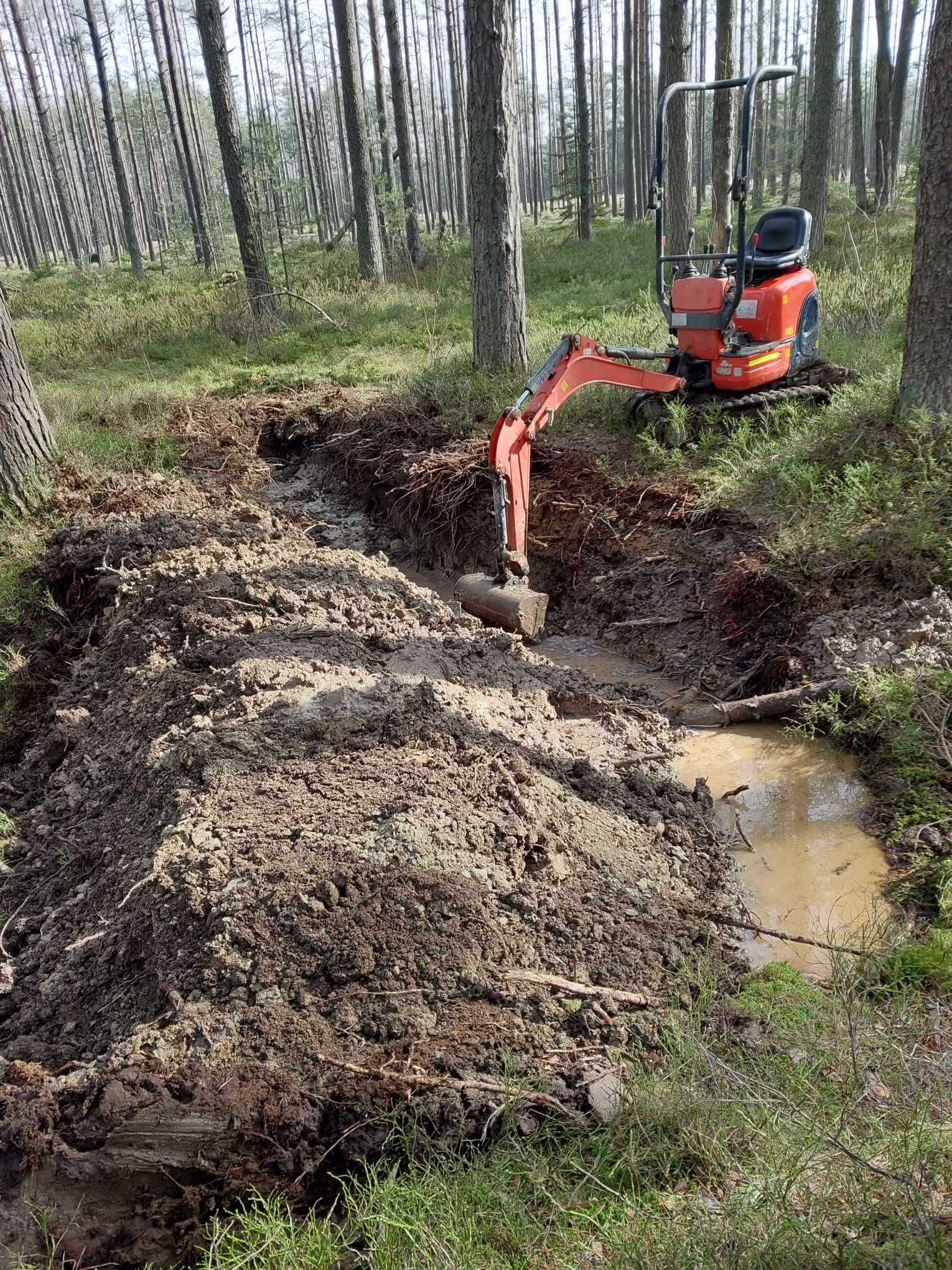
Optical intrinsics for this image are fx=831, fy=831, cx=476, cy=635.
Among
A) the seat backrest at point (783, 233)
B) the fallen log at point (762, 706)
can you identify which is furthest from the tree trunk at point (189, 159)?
the fallen log at point (762, 706)

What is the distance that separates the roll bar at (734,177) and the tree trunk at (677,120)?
511 cm

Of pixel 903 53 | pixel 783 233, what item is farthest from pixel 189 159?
pixel 783 233

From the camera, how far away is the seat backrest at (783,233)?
24.1 ft

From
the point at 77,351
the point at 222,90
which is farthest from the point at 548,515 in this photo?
the point at 222,90

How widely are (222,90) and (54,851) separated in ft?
47.2

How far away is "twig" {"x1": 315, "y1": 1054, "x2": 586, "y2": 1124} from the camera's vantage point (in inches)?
103

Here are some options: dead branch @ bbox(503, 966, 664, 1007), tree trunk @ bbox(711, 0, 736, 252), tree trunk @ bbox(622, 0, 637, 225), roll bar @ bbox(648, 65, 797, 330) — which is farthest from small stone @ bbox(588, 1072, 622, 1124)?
tree trunk @ bbox(622, 0, 637, 225)

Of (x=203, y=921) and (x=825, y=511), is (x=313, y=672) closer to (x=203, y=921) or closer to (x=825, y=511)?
(x=203, y=921)

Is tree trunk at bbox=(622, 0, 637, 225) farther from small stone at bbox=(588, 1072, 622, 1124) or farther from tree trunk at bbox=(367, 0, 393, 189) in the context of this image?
small stone at bbox=(588, 1072, 622, 1124)

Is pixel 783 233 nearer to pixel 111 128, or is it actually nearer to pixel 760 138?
pixel 111 128

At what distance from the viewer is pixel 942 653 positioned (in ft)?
15.0

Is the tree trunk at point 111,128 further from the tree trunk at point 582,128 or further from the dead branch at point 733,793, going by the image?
the dead branch at point 733,793

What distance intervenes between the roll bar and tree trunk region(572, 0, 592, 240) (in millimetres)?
16582

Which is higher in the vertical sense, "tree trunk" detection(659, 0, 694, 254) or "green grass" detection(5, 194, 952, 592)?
"tree trunk" detection(659, 0, 694, 254)
